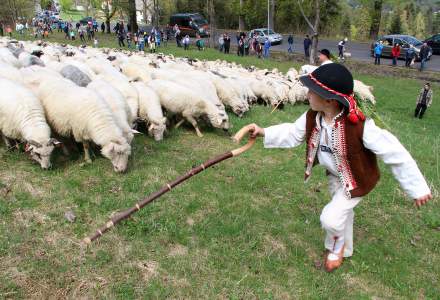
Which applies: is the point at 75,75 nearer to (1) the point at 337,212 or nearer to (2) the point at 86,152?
(2) the point at 86,152

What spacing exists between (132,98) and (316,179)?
178 inches

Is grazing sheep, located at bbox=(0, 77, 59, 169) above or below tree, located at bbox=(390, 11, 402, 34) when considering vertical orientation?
below

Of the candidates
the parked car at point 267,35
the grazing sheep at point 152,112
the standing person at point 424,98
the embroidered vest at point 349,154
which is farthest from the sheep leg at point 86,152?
the parked car at point 267,35

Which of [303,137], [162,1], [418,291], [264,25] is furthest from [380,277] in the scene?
[162,1]

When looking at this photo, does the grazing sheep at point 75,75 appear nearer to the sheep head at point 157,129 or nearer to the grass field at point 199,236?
the sheep head at point 157,129

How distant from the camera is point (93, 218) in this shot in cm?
535

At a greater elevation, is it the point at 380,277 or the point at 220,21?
the point at 220,21

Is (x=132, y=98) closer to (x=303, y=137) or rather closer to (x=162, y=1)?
(x=303, y=137)

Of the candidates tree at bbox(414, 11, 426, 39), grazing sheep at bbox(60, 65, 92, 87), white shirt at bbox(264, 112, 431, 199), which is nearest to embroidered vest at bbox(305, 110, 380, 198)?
white shirt at bbox(264, 112, 431, 199)

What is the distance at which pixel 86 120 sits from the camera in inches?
275

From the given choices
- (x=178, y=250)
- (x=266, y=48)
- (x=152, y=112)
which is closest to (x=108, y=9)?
(x=266, y=48)

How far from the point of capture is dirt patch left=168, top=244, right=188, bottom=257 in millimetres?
4798

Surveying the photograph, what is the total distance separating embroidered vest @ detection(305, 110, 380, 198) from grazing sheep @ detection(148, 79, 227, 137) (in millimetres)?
5389

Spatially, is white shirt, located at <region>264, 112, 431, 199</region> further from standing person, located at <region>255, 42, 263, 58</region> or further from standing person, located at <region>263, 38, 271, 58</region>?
standing person, located at <region>255, 42, 263, 58</region>
